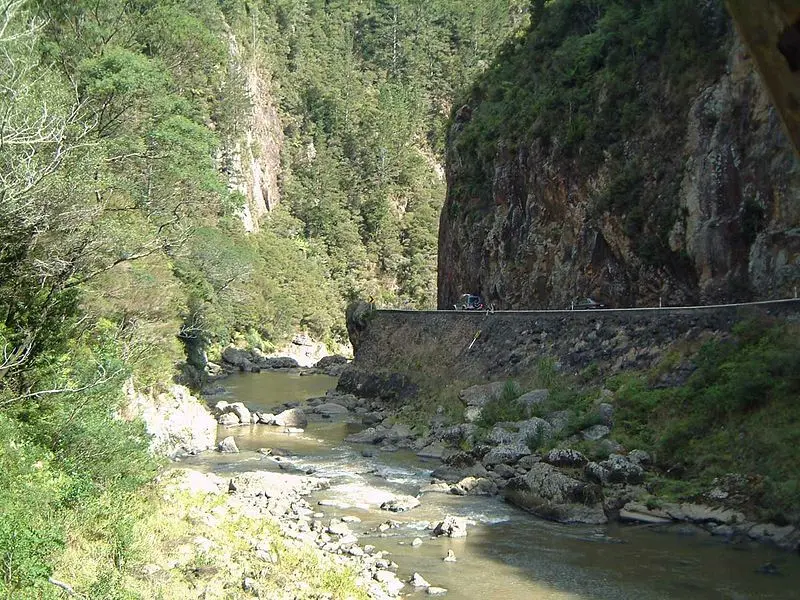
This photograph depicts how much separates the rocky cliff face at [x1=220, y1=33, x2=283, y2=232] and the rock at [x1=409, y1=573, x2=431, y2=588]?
6951cm

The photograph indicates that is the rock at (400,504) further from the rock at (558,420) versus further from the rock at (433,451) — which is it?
the rock at (558,420)

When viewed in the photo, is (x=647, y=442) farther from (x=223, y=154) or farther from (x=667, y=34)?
(x=223, y=154)

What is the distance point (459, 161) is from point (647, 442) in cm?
3144

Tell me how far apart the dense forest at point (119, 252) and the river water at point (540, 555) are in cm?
562

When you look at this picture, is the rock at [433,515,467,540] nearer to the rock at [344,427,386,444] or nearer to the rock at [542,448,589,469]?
the rock at [542,448,589,469]

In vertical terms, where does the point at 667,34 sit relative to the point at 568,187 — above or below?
above

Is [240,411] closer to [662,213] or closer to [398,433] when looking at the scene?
[398,433]

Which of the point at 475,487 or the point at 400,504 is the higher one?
the point at 475,487

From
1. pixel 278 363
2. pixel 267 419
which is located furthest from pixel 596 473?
pixel 278 363

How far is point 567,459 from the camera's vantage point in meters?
23.2

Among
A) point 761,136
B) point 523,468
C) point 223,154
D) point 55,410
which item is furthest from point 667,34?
point 223,154

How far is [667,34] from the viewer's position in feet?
114

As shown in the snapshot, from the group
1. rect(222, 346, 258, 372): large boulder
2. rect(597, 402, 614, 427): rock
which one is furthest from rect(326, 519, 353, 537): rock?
rect(222, 346, 258, 372): large boulder

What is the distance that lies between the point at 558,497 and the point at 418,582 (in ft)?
22.1
